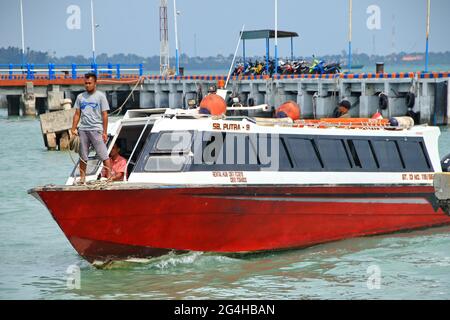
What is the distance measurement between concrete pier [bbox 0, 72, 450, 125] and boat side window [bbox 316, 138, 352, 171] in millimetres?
13216

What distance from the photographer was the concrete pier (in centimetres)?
4344

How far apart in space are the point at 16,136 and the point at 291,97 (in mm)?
15345

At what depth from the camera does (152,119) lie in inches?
611

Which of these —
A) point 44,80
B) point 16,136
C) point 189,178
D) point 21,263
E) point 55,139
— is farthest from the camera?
point 44,80

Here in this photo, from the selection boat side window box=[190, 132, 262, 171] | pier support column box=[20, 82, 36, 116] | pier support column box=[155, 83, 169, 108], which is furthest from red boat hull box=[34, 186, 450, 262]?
pier support column box=[155, 83, 169, 108]

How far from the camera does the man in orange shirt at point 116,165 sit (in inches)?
597

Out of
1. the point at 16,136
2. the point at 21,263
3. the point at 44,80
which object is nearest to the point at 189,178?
the point at 21,263

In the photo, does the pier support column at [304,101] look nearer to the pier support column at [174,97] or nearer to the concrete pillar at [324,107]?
the concrete pillar at [324,107]

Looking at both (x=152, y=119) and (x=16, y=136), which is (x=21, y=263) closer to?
(x=152, y=119)

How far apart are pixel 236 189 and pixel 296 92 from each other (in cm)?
3801

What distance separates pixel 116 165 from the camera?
15430 millimetres

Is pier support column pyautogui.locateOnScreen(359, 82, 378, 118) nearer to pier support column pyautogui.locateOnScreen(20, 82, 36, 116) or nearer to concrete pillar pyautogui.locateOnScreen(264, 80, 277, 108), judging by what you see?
concrete pillar pyautogui.locateOnScreen(264, 80, 277, 108)

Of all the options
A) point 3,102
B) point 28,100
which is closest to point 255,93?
point 28,100

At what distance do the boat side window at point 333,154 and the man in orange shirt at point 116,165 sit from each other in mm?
3451
